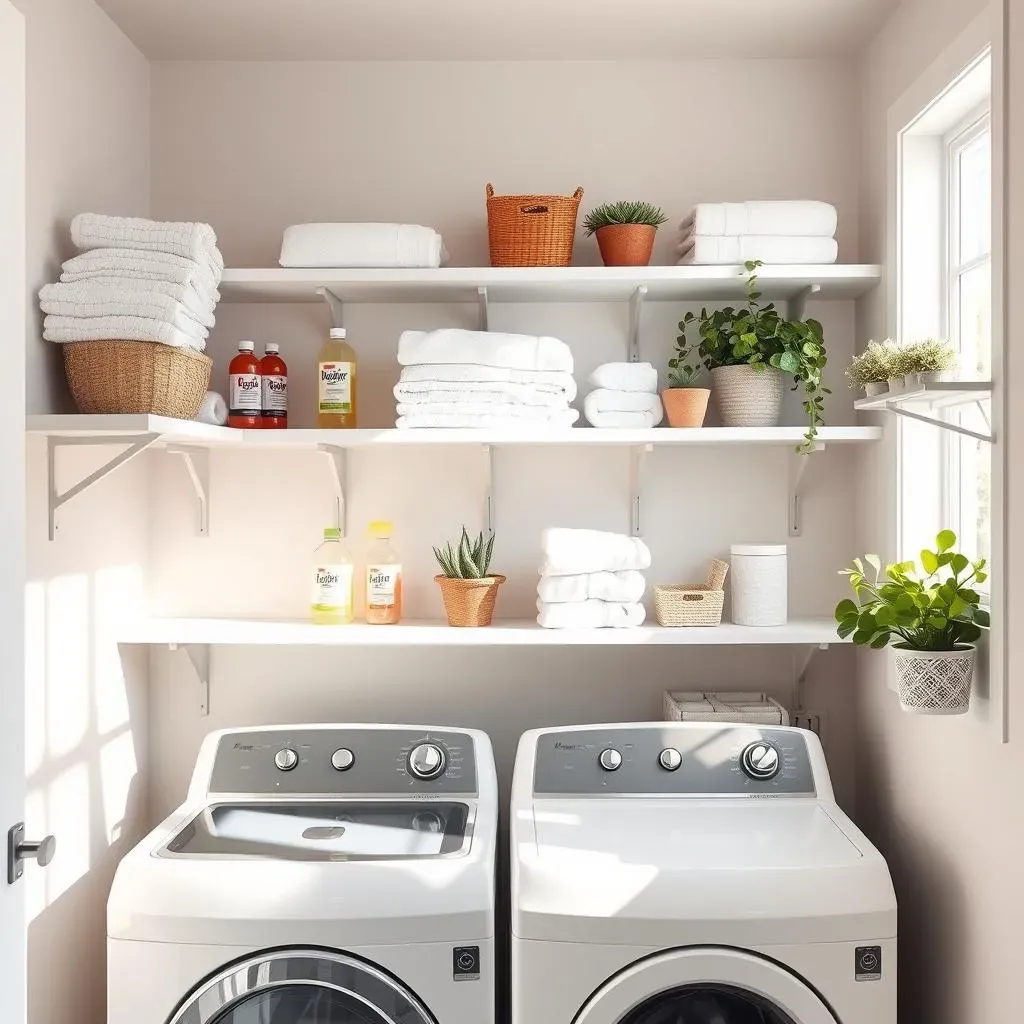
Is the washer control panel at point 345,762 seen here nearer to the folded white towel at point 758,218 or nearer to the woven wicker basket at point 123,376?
the woven wicker basket at point 123,376

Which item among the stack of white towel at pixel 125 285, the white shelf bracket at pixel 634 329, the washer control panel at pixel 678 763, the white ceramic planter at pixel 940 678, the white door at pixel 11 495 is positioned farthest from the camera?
the white shelf bracket at pixel 634 329

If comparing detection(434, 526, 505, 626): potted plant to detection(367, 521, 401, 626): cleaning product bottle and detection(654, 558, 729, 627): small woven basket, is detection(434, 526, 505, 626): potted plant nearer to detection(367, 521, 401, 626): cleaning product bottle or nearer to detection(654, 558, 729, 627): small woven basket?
detection(367, 521, 401, 626): cleaning product bottle

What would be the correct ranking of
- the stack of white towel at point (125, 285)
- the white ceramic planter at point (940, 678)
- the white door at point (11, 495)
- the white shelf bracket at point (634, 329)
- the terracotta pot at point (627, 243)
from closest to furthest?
the white door at point (11, 495)
the white ceramic planter at point (940, 678)
the stack of white towel at point (125, 285)
the terracotta pot at point (627, 243)
the white shelf bracket at point (634, 329)

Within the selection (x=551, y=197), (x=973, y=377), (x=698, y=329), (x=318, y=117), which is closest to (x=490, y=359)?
(x=551, y=197)

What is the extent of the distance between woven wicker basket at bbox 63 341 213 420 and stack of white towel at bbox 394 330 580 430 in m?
0.46

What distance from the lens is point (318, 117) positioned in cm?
232

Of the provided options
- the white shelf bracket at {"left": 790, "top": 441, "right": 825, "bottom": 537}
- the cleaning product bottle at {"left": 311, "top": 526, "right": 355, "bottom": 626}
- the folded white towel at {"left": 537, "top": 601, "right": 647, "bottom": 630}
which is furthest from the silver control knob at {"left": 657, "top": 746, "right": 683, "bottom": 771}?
the cleaning product bottle at {"left": 311, "top": 526, "right": 355, "bottom": 626}

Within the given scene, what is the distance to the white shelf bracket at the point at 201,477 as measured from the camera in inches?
88.6

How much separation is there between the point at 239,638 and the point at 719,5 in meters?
1.63

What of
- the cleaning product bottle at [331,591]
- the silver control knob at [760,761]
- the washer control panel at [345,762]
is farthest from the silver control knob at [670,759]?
the cleaning product bottle at [331,591]

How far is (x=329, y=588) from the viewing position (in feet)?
7.20

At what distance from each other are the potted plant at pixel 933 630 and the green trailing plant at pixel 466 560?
825 mm

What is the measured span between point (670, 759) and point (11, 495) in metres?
1.32

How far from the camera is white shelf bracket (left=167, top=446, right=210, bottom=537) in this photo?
88.6 inches
